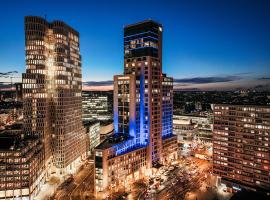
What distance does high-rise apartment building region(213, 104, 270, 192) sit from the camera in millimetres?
131750

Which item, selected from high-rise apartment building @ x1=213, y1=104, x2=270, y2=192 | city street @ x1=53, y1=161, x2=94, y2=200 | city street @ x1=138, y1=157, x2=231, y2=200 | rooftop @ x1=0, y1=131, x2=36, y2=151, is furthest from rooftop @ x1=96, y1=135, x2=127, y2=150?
high-rise apartment building @ x1=213, y1=104, x2=270, y2=192

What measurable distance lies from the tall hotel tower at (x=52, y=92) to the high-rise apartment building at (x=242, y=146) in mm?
101325

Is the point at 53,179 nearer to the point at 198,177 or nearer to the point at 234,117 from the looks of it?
the point at 198,177

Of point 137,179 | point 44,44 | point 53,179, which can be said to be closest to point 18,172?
point 53,179

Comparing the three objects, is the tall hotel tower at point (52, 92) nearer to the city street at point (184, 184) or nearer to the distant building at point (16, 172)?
the distant building at point (16, 172)

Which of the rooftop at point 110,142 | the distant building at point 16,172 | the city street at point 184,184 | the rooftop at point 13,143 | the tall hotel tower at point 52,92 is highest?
the tall hotel tower at point 52,92

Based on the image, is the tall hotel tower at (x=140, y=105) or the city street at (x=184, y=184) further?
the tall hotel tower at (x=140, y=105)

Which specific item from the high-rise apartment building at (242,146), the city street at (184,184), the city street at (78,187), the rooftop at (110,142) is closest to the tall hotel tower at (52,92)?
the city street at (78,187)

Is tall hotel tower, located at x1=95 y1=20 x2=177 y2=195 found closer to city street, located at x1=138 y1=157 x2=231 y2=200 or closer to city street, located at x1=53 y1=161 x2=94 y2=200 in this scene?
city street, located at x1=138 y1=157 x2=231 y2=200

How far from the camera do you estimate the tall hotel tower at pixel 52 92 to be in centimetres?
15925

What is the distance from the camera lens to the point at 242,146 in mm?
140125

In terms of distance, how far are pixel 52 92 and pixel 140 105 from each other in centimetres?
6251

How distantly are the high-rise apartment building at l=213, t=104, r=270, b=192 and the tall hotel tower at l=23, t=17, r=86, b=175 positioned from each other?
10133cm

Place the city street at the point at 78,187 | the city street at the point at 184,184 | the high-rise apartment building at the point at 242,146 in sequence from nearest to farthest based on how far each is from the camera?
1. the city street at the point at 184,184
2. the city street at the point at 78,187
3. the high-rise apartment building at the point at 242,146
